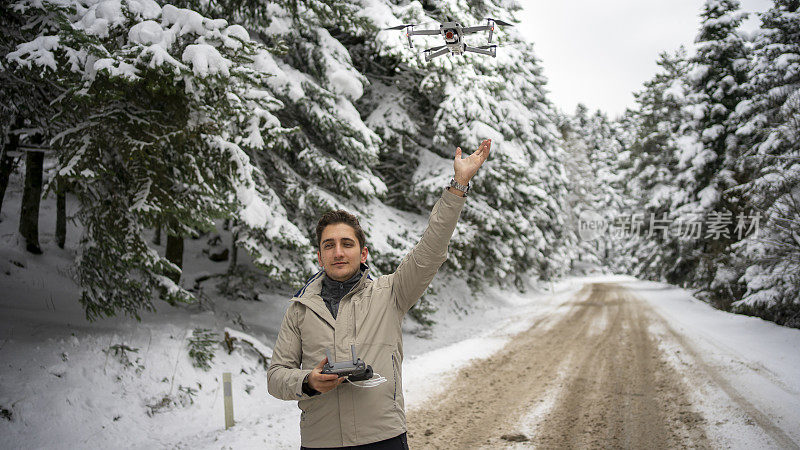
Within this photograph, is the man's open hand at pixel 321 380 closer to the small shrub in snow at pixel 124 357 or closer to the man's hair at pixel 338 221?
the man's hair at pixel 338 221

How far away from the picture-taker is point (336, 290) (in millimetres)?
2562

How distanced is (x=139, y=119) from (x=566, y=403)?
7311 millimetres

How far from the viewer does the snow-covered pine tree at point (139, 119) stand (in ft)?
16.2

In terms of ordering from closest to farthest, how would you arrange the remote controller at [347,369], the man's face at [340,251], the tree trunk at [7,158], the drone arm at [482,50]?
the remote controller at [347,369]
the man's face at [340,251]
the drone arm at [482,50]
the tree trunk at [7,158]

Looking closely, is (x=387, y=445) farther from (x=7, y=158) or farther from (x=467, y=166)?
(x=7, y=158)

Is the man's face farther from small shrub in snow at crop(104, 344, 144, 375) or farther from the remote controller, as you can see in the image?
small shrub in snow at crop(104, 344, 144, 375)

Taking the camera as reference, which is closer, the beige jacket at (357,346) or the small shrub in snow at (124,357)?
the beige jacket at (357,346)

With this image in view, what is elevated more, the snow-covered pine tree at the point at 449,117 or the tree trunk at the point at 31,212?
the snow-covered pine tree at the point at 449,117

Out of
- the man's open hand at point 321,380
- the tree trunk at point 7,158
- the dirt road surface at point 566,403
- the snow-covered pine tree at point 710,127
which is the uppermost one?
the snow-covered pine tree at point 710,127

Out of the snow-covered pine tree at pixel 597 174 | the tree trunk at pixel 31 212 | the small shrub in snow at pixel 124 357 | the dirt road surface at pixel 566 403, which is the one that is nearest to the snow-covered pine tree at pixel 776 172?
the dirt road surface at pixel 566 403

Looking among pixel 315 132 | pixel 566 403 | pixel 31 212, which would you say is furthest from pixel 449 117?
pixel 31 212

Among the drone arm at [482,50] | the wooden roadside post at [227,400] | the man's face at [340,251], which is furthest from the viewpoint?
the wooden roadside post at [227,400]

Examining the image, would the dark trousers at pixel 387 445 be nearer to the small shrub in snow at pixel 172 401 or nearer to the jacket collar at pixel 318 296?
the jacket collar at pixel 318 296

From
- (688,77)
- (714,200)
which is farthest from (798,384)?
(688,77)
